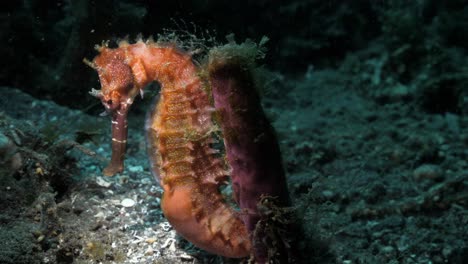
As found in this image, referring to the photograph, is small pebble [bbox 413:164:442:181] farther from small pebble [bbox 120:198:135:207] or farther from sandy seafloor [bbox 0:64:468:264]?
small pebble [bbox 120:198:135:207]

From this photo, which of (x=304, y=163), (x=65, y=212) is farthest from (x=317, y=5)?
(x=65, y=212)

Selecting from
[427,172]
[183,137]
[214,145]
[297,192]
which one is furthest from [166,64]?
[427,172]

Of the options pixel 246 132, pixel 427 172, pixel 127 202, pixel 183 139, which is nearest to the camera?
pixel 246 132

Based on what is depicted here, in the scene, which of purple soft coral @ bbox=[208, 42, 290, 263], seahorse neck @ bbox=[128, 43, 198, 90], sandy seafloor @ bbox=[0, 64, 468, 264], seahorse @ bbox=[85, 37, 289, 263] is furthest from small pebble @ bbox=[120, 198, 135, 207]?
purple soft coral @ bbox=[208, 42, 290, 263]

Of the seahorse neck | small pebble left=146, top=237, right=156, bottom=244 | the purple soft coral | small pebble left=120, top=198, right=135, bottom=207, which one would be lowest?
small pebble left=146, top=237, right=156, bottom=244

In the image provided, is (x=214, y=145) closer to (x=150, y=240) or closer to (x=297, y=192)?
(x=150, y=240)

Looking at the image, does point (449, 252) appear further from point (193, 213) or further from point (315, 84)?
point (315, 84)

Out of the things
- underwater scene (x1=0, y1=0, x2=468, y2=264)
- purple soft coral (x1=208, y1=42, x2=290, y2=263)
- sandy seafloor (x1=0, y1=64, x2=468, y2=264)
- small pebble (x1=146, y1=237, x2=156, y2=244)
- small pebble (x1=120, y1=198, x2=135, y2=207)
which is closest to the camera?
purple soft coral (x1=208, y1=42, x2=290, y2=263)
